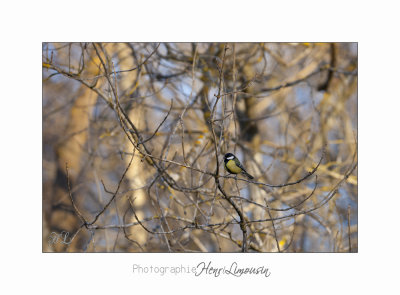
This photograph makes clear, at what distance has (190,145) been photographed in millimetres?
→ 2762

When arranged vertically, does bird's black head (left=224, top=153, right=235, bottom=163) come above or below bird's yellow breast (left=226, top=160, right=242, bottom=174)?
above

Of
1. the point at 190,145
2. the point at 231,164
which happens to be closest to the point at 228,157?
the point at 231,164

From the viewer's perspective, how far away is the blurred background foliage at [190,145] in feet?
7.36

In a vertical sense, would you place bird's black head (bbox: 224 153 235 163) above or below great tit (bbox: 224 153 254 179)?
above

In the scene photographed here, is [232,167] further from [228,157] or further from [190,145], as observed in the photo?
[190,145]

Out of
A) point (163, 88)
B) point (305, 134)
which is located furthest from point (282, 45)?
point (163, 88)

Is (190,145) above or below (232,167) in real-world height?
above

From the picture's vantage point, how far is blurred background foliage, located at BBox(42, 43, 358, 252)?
7.36ft

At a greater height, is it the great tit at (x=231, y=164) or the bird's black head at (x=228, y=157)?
the bird's black head at (x=228, y=157)

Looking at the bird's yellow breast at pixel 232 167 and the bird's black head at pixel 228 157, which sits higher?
the bird's black head at pixel 228 157
